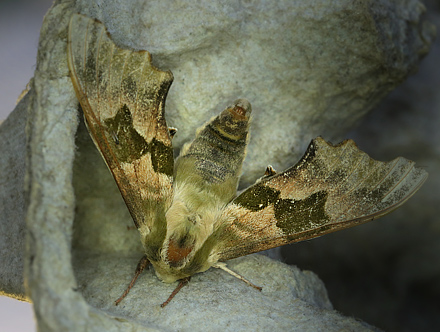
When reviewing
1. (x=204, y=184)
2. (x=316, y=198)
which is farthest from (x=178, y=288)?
(x=316, y=198)

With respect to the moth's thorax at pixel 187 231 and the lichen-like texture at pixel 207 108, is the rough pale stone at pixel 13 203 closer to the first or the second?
the lichen-like texture at pixel 207 108

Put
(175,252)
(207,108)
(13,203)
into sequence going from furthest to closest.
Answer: (207,108) → (13,203) → (175,252)

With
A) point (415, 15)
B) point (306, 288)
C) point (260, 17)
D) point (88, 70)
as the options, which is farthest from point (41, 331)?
point (415, 15)

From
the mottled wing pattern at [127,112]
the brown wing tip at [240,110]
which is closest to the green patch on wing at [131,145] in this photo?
the mottled wing pattern at [127,112]

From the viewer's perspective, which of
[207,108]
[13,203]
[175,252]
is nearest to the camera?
[175,252]

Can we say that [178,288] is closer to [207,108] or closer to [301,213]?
[301,213]
